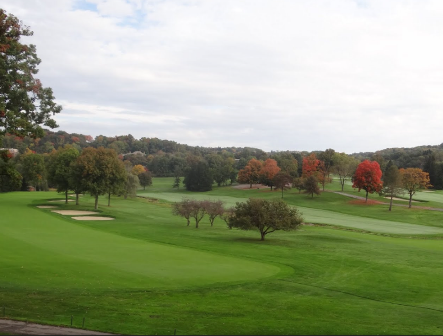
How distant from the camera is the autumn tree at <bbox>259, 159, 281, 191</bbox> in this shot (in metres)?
115

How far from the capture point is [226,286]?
955 inches

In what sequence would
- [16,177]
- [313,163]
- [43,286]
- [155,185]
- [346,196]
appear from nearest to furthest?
[43,286] → [16,177] → [346,196] → [313,163] → [155,185]

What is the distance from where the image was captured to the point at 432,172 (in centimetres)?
12438

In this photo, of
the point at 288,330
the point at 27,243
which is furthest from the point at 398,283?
the point at 27,243

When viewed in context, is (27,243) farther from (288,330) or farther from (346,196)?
(346,196)

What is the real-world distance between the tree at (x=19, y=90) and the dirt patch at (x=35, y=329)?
1212 cm

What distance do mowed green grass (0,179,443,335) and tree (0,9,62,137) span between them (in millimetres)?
8776

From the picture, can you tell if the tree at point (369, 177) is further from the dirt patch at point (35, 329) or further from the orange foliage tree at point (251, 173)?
the dirt patch at point (35, 329)

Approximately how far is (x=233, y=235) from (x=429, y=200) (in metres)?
62.6

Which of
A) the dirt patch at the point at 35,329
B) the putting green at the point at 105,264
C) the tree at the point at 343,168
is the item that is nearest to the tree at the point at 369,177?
the tree at the point at 343,168

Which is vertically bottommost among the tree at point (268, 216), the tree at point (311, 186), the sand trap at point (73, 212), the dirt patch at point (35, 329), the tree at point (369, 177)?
the sand trap at point (73, 212)

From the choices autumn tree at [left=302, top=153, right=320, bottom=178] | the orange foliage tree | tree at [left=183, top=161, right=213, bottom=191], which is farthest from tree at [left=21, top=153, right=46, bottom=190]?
autumn tree at [left=302, top=153, right=320, bottom=178]

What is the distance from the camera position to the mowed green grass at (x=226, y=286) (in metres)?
17.6

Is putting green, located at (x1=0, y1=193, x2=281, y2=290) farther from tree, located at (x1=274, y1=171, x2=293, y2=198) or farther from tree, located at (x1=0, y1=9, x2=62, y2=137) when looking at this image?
tree, located at (x1=274, y1=171, x2=293, y2=198)
